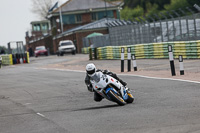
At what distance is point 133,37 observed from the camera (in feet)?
127

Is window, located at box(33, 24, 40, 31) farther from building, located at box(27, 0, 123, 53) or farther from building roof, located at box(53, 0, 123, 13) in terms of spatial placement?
building roof, located at box(53, 0, 123, 13)

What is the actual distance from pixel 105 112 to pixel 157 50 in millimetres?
21021

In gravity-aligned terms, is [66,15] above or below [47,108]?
above

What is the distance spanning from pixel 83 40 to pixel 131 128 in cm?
5954

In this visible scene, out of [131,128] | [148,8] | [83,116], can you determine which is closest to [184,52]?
[83,116]

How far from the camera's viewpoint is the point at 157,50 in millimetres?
30594

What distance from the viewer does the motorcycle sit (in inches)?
426

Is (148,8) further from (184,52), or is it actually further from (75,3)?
(184,52)

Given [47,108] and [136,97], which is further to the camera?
[136,97]

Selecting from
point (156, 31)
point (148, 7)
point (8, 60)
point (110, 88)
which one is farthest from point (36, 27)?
point (110, 88)

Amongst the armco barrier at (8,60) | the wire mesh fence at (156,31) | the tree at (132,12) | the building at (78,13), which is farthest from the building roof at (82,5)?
the wire mesh fence at (156,31)

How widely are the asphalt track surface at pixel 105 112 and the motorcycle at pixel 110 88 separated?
20 centimetres

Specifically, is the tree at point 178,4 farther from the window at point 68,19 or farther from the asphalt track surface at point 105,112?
the asphalt track surface at point 105,112

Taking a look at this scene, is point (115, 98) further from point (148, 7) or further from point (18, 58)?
point (148, 7)
